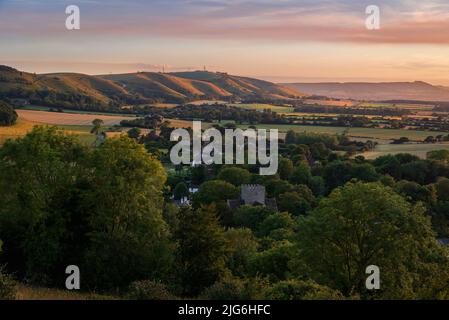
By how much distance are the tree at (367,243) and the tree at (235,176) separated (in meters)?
46.0

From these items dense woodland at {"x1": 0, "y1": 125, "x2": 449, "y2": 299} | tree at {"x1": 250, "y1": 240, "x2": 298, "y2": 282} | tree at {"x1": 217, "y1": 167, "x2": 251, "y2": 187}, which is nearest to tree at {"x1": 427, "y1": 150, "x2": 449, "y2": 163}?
tree at {"x1": 217, "y1": 167, "x2": 251, "y2": 187}

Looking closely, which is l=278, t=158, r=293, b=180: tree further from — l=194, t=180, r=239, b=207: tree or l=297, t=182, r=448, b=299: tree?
l=297, t=182, r=448, b=299: tree

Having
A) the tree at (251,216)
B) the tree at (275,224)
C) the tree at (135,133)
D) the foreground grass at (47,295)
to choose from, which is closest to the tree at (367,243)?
the foreground grass at (47,295)

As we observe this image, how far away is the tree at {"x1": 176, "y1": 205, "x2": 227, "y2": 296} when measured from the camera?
939 inches

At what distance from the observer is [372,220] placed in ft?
74.9

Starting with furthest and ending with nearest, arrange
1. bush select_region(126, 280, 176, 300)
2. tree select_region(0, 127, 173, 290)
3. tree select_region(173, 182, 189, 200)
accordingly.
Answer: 1. tree select_region(173, 182, 189, 200)
2. tree select_region(0, 127, 173, 290)
3. bush select_region(126, 280, 176, 300)

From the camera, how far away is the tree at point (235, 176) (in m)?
70.1

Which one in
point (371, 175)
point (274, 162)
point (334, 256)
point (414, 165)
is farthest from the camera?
point (274, 162)

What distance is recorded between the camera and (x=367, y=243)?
74.2 feet

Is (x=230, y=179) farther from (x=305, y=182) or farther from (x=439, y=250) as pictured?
(x=439, y=250)

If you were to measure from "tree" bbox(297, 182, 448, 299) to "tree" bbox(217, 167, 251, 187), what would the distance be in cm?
4601

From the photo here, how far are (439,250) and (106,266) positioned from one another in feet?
47.7
